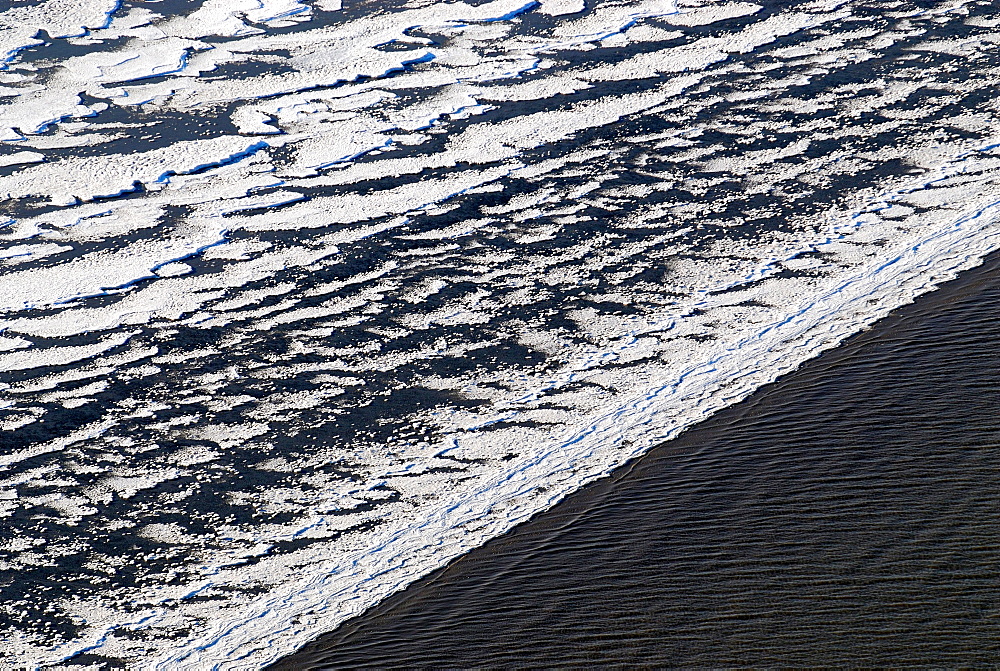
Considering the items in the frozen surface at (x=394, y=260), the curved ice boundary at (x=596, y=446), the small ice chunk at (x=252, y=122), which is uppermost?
the small ice chunk at (x=252, y=122)

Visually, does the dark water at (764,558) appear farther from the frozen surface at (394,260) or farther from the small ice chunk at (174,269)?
the small ice chunk at (174,269)

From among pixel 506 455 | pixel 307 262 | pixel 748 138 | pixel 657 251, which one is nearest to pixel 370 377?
pixel 506 455

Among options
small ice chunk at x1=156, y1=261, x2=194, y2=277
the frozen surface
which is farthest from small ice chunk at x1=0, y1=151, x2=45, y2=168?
small ice chunk at x1=156, y1=261, x2=194, y2=277

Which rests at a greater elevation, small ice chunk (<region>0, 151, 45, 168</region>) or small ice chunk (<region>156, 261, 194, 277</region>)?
small ice chunk (<region>0, 151, 45, 168</region>)

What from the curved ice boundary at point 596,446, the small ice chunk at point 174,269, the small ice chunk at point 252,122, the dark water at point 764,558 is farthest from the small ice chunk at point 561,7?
the dark water at point 764,558

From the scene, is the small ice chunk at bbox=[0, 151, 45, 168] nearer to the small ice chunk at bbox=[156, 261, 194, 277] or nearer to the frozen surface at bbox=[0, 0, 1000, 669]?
the frozen surface at bbox=[0, 0, 1000, 669]
